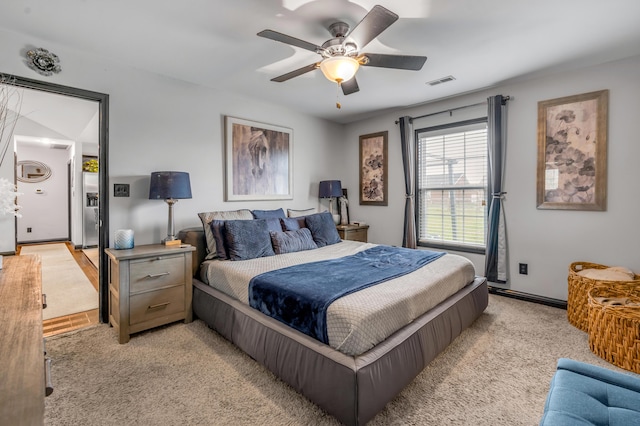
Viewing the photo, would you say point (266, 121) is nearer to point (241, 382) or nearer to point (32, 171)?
point (241, 382)

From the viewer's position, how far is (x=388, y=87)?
360 centimetres

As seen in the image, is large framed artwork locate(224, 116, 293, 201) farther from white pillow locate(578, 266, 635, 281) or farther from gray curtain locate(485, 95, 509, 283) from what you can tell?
white pillow locate(578, 266, 635, 281)

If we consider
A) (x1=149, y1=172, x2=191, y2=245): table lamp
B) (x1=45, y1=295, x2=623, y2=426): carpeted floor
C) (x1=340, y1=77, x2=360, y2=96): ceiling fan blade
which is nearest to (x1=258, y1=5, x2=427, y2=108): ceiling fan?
(x1=340, y1=77, x2=360, y2=96): ceiling fan blade

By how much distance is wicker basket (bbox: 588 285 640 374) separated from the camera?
209cm

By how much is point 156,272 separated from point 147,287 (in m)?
0.14

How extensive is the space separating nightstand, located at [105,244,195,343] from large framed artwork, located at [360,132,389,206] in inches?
117

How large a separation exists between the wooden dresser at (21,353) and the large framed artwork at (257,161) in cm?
242

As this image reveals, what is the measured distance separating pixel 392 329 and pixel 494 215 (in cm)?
254

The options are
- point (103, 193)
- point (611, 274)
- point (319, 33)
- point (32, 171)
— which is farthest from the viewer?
point (32, 171)

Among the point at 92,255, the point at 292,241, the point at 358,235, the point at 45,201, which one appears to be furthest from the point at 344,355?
the point at 45,201

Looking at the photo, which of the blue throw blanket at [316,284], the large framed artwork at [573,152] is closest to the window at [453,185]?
the large framed artwork at [573,152]

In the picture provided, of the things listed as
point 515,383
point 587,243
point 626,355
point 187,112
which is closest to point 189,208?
point 187,112

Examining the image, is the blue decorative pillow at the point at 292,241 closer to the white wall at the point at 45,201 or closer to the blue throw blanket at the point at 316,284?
the blue throw blanket at the point at 316,284

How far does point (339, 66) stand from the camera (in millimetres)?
2170
